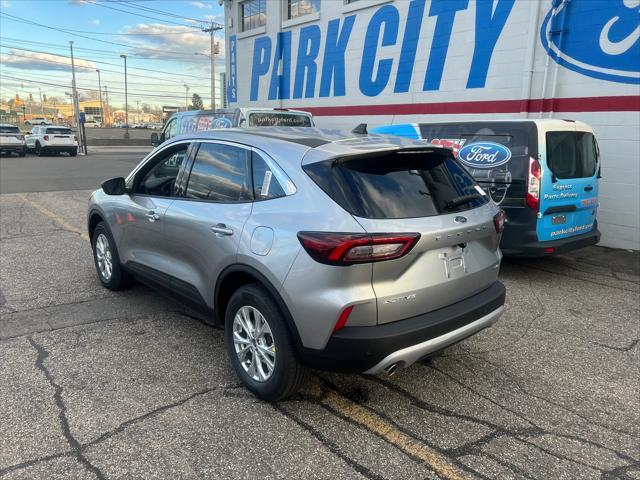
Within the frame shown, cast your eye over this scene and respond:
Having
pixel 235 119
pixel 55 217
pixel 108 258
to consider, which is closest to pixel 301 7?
pixel 235 119

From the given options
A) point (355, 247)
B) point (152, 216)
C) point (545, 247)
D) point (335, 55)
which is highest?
point (335, 55)

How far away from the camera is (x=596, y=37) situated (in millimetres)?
8047

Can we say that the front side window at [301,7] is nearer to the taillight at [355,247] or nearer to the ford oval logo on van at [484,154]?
the ford oval logo on van at [484,154]

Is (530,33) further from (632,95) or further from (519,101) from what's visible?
(632,95)

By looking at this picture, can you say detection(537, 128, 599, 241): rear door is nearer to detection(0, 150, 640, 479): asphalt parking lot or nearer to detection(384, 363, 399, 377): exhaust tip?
detection(0, 150, 640, 479): asphalt parking lot

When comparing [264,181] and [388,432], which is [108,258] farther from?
[388,432]

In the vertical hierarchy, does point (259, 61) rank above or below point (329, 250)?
above

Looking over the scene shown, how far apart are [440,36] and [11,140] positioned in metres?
23.2

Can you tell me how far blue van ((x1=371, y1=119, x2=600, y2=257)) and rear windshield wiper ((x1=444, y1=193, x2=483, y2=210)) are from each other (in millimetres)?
2455

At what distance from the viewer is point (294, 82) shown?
14.7 metres

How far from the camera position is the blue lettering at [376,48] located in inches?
456

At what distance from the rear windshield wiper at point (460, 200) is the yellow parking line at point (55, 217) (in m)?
6.11

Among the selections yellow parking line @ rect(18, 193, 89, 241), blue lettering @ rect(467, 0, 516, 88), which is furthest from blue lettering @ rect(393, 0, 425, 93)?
yellow parking line @ rect(18, 193, 89, 241)

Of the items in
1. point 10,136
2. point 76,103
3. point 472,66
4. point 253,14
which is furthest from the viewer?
point 76,103
